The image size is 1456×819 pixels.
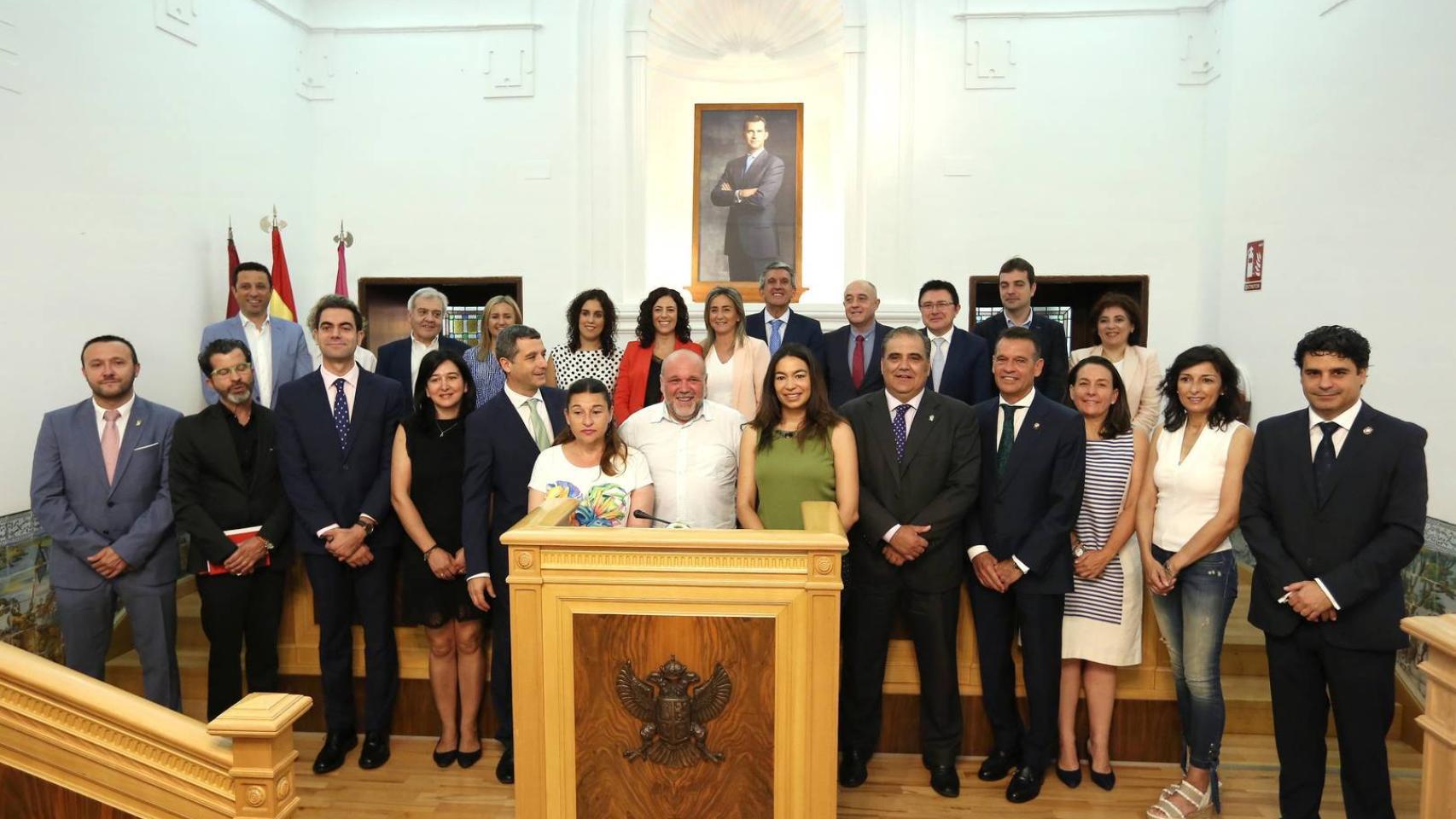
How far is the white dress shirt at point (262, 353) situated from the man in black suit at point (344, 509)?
43.9 inches

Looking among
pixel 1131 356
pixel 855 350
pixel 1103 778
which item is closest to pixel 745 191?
pixel 855 350

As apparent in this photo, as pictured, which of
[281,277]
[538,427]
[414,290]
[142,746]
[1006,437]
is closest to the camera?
[142,746]

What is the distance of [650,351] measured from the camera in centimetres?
387

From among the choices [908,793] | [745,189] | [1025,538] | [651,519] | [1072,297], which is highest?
[745,189]

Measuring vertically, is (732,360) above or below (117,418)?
above

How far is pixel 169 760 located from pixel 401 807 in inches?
49.4

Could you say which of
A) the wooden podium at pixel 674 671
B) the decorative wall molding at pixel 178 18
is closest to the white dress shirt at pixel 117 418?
the wooden podium at pixel 674 671

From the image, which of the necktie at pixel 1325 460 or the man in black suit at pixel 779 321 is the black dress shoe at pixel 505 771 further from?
the necktie at pixel 1325 460

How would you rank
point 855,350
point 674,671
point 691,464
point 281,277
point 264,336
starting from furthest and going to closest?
1. point 281,277
2. point 264,336
3. point 855,350
4. point 691,464
5. point 674,671

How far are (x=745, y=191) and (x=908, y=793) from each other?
4.50m

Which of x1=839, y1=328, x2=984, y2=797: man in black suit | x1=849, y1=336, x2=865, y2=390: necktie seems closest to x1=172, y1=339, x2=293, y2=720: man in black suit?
x1=839, y1=328, x2=984, y2=797: man in black suit

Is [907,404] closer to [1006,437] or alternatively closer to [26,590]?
[1006,437]

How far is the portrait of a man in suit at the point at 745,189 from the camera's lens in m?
6.53

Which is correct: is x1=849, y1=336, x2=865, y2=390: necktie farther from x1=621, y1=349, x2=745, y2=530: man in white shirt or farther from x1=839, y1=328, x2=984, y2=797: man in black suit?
x1=621, y1=349, x2=745, y2=530: man in white shirt
